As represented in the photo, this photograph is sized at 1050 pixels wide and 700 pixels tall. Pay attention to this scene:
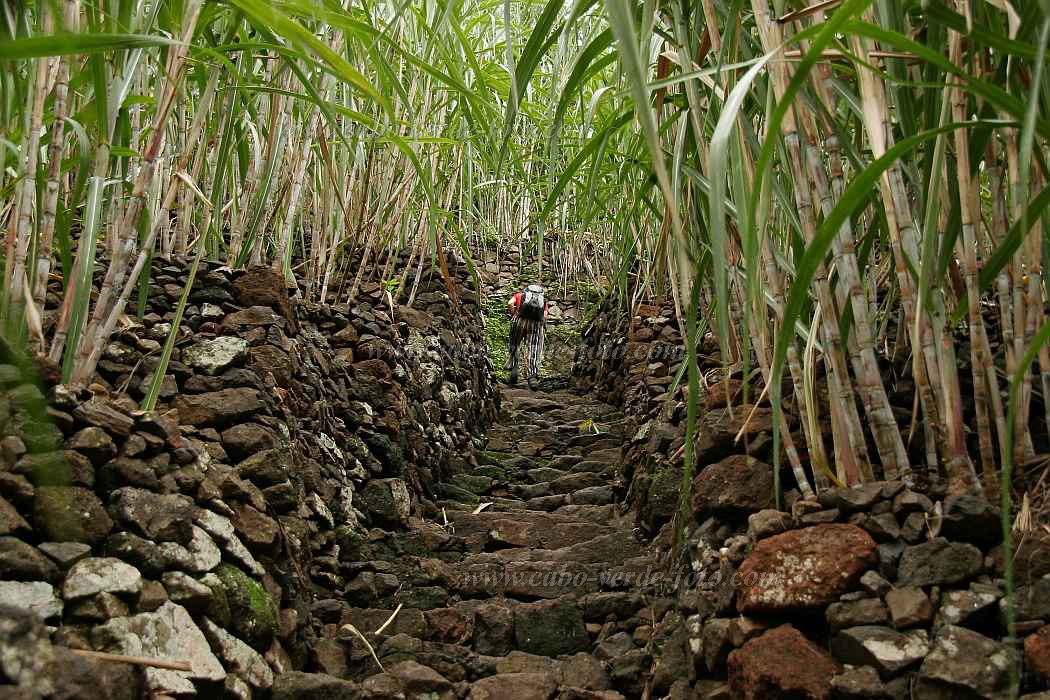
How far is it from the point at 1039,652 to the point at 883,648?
151 millimetres

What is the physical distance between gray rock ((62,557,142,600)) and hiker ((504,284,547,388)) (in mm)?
3472

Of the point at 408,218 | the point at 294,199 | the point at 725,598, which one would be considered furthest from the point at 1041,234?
the point at 408,218

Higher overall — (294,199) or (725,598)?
(294,199)

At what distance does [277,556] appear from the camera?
140cm

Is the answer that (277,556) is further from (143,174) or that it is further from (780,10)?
(780,10)

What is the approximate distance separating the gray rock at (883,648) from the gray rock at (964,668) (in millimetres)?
20

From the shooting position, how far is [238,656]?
113 centimetres

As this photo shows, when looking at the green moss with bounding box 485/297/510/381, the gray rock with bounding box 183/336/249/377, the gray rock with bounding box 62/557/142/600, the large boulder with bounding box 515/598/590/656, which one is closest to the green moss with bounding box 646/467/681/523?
the large boulder with bounding box 515/598/590/656

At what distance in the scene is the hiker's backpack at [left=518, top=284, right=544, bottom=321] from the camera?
4480 mm

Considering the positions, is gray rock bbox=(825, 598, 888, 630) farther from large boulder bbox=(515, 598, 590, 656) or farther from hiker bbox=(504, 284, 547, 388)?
hiker bbox=(504, 284, 547, 388)

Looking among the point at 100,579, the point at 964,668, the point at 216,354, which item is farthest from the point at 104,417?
the point at 964,668

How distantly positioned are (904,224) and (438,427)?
85.3 inches

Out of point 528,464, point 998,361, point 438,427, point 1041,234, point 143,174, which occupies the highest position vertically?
point 143,174

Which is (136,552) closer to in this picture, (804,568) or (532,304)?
A: (804,568)
